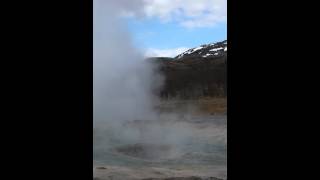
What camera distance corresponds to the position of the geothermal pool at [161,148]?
59.5 feet

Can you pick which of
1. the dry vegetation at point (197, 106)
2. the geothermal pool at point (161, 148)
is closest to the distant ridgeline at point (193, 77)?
the dry vegetation at point (197, 106)

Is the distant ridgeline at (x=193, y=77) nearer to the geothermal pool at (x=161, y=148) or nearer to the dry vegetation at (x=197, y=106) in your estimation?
the dry vegetation at (x=197, y=106)

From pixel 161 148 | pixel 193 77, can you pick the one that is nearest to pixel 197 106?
pixel 193 77

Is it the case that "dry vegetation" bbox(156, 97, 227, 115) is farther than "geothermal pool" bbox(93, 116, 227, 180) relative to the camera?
Yes

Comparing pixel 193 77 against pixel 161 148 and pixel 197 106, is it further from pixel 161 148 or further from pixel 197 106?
pixel 161 148

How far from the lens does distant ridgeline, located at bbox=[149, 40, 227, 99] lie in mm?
50156

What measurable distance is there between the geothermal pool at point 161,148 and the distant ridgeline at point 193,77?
10.0 meters

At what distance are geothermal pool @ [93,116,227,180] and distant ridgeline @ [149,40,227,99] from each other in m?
A: 10.0

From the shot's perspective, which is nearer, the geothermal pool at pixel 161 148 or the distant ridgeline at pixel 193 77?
the geothermal pool at pixel 161 148

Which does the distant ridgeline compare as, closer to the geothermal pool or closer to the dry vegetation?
the dry vegetation

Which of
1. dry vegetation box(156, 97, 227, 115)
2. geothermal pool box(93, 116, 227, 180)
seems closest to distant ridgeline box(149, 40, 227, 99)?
dry vegetation box(156, 97, 227, 115)

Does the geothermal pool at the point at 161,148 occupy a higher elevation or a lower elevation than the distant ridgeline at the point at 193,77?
lower
